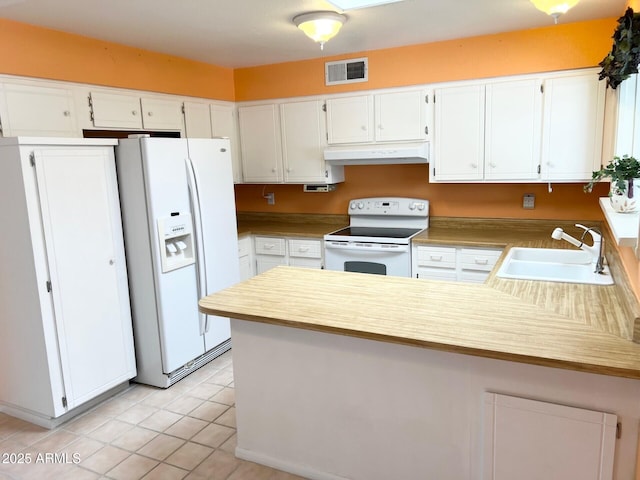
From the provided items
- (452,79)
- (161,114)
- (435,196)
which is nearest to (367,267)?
(435,196)

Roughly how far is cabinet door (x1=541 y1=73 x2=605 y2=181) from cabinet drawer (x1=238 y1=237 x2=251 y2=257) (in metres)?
2.64

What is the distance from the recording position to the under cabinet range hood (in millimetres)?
3783

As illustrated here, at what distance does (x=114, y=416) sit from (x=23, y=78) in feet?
7.32

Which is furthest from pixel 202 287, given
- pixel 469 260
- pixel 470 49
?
pixel 470 49

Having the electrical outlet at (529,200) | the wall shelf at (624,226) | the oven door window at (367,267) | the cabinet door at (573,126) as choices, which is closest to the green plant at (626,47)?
the cabinet door at (573,126)

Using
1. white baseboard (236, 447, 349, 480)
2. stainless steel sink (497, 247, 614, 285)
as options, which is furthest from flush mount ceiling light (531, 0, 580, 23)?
white baseboard (236, 447, 349, 480)

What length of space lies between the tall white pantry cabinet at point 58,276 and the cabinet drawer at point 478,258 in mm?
2527

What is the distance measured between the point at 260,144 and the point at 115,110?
1.43m

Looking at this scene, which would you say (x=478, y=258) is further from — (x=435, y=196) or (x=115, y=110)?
(x=115, y=110)

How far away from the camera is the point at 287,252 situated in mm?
4363

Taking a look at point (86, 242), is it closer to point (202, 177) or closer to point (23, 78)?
point (202, 177)

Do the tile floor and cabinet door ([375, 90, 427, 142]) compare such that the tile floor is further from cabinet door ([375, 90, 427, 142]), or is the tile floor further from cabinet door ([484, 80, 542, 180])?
cabinet door ([484, 80, 542, 180])

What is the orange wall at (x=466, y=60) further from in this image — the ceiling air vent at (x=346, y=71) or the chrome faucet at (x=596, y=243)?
the chrome faucet at (x=596, y=243)

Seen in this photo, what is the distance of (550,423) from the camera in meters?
1.66
